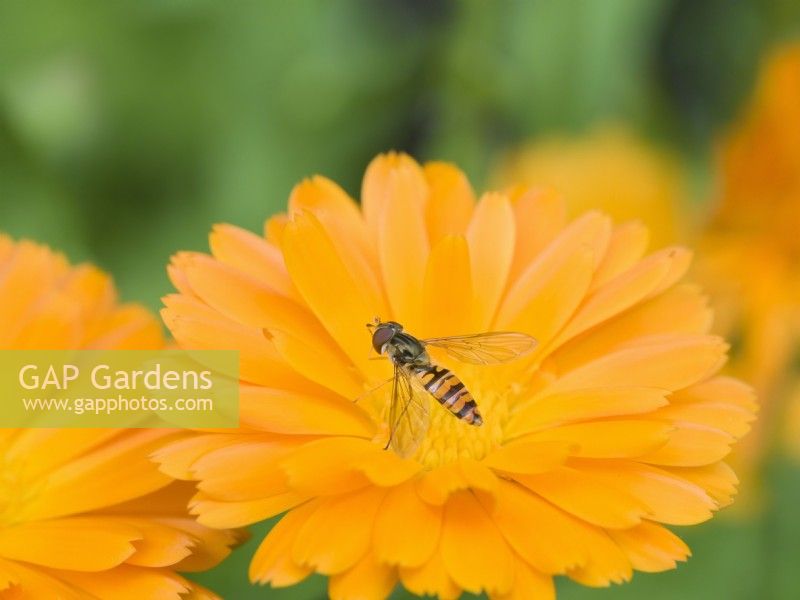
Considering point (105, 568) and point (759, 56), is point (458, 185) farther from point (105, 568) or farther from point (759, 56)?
point (759, 56)

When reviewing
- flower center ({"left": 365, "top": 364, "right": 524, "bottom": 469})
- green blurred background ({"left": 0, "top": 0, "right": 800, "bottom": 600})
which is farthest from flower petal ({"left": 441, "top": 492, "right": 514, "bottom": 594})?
green blurred background ({"left": 0, "top": 0, "right": 800, "bottom": 600})

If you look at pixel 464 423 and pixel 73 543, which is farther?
pixel 464 423

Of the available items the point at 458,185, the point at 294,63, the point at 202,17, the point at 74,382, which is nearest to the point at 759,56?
the point at 294,63

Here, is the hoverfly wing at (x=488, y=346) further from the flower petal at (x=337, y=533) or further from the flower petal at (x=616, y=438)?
the flower petal at (x=337, y=533)

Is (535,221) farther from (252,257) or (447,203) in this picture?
(252,257)

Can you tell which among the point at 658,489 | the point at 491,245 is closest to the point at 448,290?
the point at 491,245

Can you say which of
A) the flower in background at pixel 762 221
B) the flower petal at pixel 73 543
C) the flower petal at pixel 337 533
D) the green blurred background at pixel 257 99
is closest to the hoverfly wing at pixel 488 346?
the flower petal at pixel 337 533
